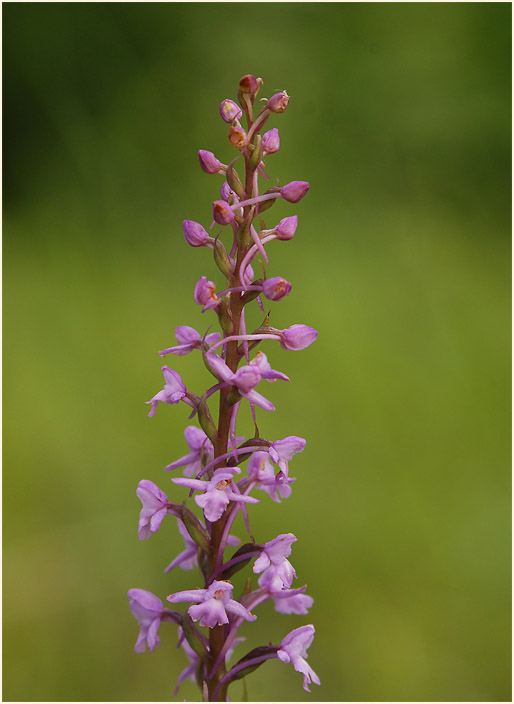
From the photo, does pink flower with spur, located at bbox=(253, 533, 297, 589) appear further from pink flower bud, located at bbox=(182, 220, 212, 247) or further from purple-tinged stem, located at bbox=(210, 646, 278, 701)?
pink flower bud, located at bbox=(182, 220, 212, 247)

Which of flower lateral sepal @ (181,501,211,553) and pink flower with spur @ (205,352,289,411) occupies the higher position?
pink flower with spur @ (205,352,289,411)

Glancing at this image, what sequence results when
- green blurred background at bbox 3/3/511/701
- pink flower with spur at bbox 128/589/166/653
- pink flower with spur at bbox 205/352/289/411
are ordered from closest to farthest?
pink flower with spur at bbox 205/352/289/411, pink flower with spur at bbox 128/589/166/653, green blurred background at bbox 3/3/511/701

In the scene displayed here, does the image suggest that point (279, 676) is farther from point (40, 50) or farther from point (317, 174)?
point (40, 50)

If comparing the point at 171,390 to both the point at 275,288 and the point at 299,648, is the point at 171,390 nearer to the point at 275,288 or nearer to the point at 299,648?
the point at 275,288

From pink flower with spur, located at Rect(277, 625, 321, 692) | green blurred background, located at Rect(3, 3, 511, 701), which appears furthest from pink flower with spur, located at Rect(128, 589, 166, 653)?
green blurred background, located at Rect(3, 3, 511, 701)

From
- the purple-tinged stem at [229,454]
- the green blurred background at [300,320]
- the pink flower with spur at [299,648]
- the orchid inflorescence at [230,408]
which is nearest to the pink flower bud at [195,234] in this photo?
the orchid inflorescence at [230,408]

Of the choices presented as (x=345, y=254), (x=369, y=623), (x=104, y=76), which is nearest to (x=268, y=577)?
(x=369, y=623)

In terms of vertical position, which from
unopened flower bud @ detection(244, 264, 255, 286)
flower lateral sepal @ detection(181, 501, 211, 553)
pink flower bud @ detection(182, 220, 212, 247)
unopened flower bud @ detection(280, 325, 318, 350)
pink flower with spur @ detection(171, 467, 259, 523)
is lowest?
flower lateral sepal @ detection(181, 501, 211, 553)
